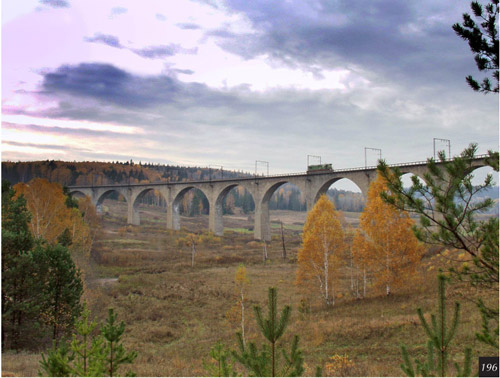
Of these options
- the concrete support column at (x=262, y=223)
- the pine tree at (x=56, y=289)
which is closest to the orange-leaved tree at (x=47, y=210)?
the pine tree at (x=56, y=289)

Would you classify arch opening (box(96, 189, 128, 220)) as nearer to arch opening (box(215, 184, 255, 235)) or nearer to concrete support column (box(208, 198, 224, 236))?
arch opening (box(215, 184, 255, 235))

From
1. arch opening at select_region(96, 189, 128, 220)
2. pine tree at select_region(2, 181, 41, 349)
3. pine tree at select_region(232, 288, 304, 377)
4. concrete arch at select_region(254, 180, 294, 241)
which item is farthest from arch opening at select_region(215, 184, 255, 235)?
pine tree at select_region(232, 288, 304, 377)

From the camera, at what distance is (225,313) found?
2352 cm

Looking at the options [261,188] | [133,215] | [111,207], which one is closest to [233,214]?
[111,207]

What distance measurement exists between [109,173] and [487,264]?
145 metres

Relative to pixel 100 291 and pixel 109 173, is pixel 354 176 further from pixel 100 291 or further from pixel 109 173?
pixel 109 173

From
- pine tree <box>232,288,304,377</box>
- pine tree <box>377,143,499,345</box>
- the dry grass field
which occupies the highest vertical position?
pine tree <box>377,143,499,345</box>

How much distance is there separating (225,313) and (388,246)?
10.6 metres

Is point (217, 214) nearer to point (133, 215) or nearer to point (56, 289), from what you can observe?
point (133, 215)

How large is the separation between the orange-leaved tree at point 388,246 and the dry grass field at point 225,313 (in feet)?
4.50

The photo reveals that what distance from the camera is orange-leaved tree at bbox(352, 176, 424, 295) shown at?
21.4 meters

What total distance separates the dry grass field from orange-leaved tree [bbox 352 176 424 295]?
1.37m

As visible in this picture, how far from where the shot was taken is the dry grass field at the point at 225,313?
13.5 m

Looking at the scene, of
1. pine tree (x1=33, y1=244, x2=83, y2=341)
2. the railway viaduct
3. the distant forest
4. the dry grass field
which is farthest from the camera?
the distant forest
